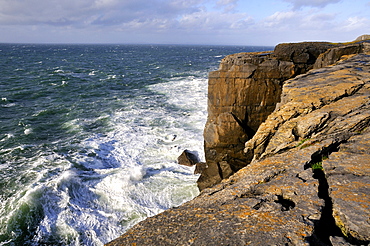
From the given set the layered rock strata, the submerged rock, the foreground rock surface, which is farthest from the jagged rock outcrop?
the foreground rock surface

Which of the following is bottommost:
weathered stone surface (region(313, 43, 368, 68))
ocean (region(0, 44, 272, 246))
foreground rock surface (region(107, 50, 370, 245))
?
ocean (region(0, 44, 272, 246))

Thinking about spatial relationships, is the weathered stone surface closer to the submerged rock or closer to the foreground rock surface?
the foreground rock surface

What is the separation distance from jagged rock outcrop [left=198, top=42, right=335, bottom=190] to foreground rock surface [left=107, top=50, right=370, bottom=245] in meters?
6.02

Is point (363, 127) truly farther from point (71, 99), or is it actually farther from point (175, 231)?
point (71, 99)

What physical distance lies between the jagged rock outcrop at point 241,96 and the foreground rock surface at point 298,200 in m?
6.02

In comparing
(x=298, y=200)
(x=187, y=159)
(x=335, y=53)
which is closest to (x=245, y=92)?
(x=335, y=53)

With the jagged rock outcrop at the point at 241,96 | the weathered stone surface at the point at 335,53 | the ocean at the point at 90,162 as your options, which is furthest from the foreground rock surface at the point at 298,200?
the ocean at the point at 90,162

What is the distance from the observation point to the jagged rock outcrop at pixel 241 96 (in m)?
15.4

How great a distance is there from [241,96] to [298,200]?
11010 mm

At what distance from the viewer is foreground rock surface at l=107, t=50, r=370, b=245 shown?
15.0 ft

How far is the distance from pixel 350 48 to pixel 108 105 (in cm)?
2979

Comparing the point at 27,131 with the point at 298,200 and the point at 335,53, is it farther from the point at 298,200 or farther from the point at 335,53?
the point at 335,53

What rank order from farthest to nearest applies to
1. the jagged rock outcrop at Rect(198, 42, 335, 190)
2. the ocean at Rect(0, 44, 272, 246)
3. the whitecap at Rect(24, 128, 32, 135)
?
the whitecap at Rect(24, 128, 32, 135) < the jagged rock outcrop at Rect(198, 42, 335, 190) < the ocean at Rect(0, 44, 272, 246)

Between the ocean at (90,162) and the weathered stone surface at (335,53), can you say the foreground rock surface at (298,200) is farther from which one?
the ocean at (90,162)
